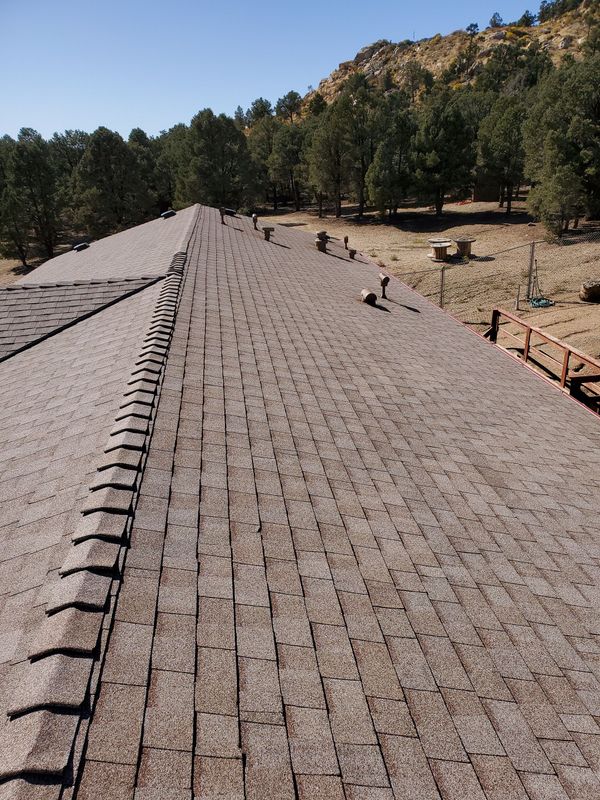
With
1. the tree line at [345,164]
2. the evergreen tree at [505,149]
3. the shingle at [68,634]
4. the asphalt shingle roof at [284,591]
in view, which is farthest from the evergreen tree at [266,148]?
the shingle at [68,634]

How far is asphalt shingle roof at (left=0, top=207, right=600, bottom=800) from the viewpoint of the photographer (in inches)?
113

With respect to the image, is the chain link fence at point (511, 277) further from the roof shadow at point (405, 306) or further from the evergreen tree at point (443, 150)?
the evergreen tree at point (443, 150)

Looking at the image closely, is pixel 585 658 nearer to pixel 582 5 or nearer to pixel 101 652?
pixel 101 652

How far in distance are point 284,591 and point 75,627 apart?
1697 millimetres

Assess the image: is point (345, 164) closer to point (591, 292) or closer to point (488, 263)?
point (488, 263)

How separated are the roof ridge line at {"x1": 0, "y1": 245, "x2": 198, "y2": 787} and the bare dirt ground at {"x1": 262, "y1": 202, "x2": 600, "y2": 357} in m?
24.1

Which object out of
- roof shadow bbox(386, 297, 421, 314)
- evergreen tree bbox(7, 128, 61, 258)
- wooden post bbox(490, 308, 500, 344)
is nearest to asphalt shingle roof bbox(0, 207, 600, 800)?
roof shadow bbox(386, 297, 421, 314)

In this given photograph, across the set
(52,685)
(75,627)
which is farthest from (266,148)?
(52,685)

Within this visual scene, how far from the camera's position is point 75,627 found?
10.3 ft

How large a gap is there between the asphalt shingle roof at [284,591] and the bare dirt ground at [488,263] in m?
20.3

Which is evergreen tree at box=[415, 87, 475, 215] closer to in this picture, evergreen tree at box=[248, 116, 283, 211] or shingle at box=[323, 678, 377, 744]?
evergreen tree at box=[248, 116, 283, 211]

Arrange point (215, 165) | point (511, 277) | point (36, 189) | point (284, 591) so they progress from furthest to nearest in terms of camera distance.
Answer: point (215, 165)
point (36, 189)
point (511, 277)
point (284, 591)

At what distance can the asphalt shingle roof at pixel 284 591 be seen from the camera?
113 inches

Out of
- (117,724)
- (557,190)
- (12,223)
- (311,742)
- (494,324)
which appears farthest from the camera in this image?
(12,223)
